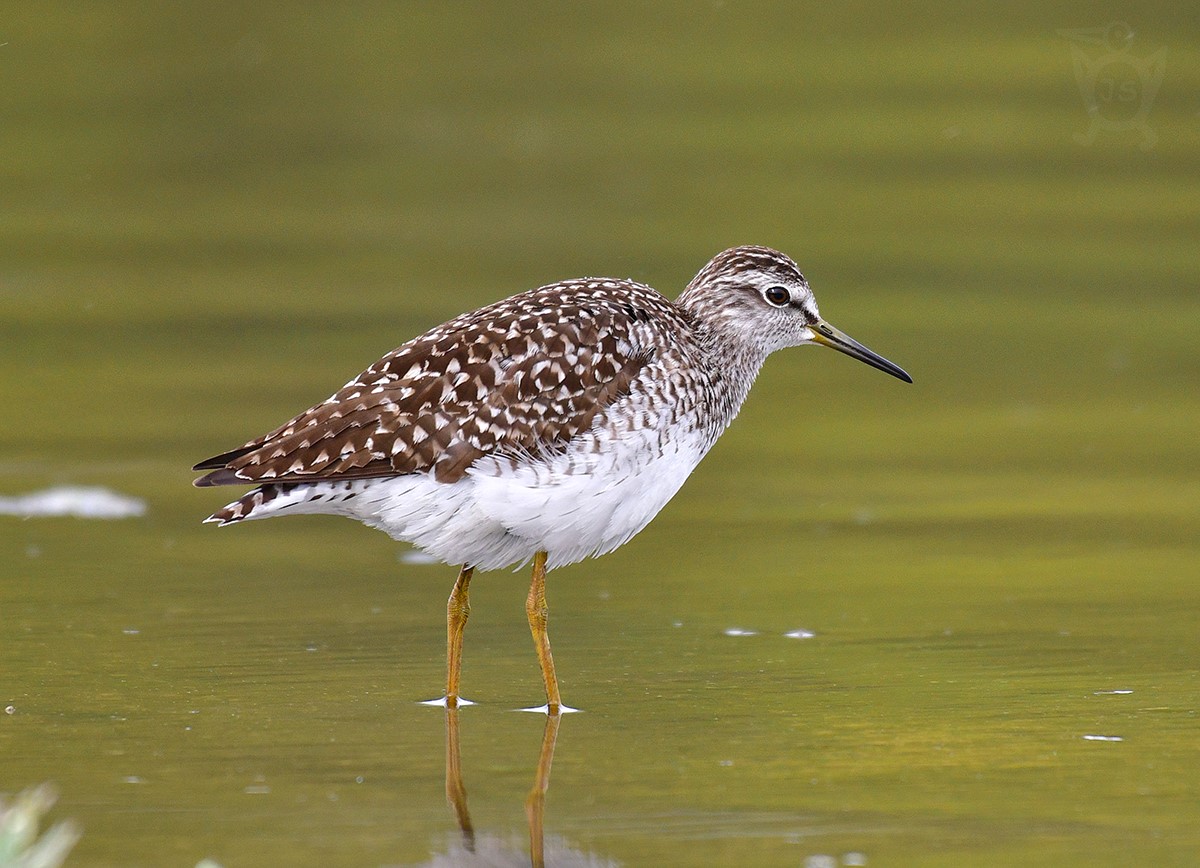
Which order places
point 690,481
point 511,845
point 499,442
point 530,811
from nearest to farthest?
point 511,845, point 530,811, point 499,442, point 690,481

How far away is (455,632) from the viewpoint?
814 cm

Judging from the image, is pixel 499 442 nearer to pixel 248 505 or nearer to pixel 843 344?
pixel 248 505

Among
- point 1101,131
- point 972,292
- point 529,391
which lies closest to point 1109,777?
point 529,391

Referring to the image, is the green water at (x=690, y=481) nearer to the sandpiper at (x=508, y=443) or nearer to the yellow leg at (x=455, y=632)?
the yellow leg at (x=455, y=632)

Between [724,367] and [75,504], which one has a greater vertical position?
[724,367]

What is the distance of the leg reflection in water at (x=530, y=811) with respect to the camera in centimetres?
617

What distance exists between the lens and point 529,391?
797cm

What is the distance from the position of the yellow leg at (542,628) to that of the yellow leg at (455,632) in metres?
0.26

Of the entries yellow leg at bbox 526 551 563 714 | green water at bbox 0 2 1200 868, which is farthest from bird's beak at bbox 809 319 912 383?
yellow leg at bbox 526 551 563 714

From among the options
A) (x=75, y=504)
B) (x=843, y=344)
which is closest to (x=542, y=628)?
(x=843, y=344)

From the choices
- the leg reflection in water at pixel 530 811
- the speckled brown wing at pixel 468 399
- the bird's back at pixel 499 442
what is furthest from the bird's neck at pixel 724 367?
the leg reflection in water at pixel 530 811

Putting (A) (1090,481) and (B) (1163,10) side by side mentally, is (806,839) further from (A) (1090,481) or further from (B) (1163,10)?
(B) (1163,10)

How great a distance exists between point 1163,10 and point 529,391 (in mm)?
18809

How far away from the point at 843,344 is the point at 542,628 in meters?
2.38
